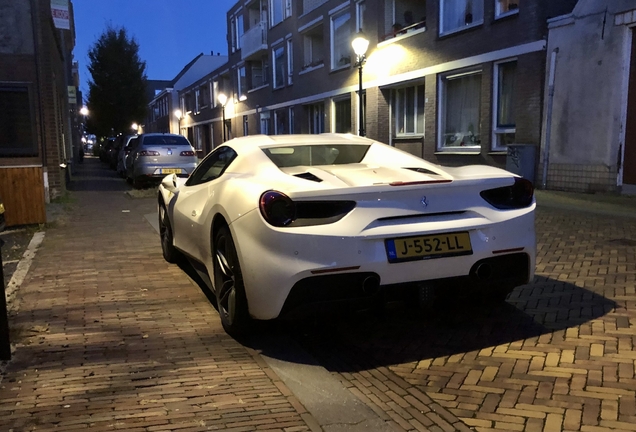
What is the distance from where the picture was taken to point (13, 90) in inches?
433

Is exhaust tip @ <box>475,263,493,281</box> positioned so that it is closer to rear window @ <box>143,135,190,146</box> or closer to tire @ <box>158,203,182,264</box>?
tire @ <box>158,203,182,264</box>

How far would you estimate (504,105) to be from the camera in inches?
564

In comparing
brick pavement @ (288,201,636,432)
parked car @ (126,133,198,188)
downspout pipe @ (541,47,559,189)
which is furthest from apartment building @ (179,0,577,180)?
brick pavement @ (288,201,636,432)

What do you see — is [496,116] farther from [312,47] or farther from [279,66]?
[279,66]

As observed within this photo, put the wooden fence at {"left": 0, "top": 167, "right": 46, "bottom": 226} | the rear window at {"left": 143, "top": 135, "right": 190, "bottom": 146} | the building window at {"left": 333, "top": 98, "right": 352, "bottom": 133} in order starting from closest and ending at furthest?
1. the wooden fence at {"left": 0, "top": 167, "right": 46, "bottom": 226}
2. the rear window at {"left": 143, "top": 135, "right": 190, "bottom": 146}
3. the building window at {"left": 333, "top": 98, "right": 352, "bottom": 133}

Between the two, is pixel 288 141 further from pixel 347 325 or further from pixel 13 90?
pixel 13 90

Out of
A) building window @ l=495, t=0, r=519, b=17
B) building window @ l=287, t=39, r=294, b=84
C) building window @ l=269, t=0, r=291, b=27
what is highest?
building window @ l=269, t=0, r=291, b=27

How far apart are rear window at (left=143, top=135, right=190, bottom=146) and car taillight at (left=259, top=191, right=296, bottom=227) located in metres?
12.4

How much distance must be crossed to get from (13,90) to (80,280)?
23.7ft

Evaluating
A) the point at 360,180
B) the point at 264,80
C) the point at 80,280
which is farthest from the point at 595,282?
the point at 264,80

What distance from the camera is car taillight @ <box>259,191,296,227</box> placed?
3336 millimetres

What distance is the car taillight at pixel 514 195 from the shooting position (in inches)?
148

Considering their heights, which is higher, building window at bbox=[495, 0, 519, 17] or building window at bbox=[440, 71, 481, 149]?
building window at bbox=[495, 0, 519, 17]

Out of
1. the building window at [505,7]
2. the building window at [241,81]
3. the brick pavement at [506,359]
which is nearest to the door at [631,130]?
the building window at [505,7]
